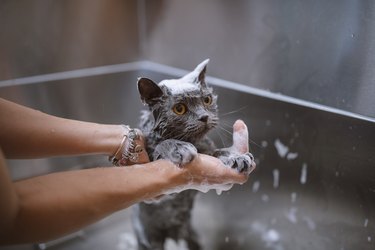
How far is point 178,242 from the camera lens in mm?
1039

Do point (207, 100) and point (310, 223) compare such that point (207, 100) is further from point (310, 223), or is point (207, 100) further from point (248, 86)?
point (310, 223)

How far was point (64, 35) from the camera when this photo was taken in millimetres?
1027

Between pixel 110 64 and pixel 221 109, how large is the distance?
1.40ft

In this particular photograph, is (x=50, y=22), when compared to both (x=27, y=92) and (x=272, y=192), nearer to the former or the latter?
(x=27, y=92)

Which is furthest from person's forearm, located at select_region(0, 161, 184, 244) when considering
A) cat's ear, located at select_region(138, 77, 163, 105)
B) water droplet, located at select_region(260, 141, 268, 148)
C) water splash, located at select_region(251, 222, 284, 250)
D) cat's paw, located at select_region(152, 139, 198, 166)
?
water splash, located at select_region(251, 222, 284, 250)

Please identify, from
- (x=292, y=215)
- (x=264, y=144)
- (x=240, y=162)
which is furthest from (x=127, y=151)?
(x=292, y=215)

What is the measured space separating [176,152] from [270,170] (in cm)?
42

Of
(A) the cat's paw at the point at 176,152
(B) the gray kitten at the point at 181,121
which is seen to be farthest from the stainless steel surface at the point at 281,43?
(A) the cat's paw at the point at 176,152

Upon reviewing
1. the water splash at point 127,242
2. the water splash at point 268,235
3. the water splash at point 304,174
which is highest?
the water splash at point 304,174

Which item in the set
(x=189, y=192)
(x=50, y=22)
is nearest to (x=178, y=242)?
(x=189, y=192)

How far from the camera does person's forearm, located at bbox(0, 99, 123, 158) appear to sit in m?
0.63

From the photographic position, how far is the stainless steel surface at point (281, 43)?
0.77m

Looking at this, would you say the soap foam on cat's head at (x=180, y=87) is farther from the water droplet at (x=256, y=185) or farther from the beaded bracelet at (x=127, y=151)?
the water droplet at (x=256, y=185)

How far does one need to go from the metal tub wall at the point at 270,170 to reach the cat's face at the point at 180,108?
0.10m
